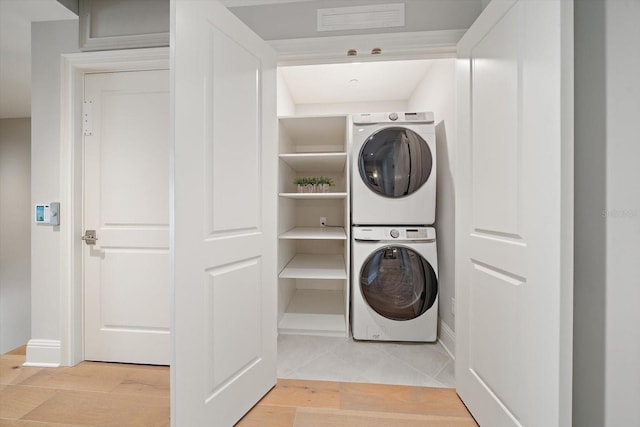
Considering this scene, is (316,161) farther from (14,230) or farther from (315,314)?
(14,230)

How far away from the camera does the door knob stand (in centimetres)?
179

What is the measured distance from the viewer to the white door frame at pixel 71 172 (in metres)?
1.73

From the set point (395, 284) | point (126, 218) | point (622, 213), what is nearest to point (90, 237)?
point (126, 218)

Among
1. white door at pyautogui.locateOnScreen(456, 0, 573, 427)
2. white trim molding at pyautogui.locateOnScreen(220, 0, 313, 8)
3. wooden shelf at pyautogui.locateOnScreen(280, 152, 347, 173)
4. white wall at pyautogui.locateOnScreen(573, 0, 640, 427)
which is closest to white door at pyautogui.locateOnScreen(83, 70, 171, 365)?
white trim molding at pyautogui.locateOnScreen(220, 0, 313, 8)

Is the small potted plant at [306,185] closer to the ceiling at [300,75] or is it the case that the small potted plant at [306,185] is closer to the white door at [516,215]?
the ceiling at [300,75]

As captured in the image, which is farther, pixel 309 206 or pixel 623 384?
pixel 309 206

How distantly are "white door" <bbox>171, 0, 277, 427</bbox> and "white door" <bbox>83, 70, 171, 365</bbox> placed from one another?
0.77m

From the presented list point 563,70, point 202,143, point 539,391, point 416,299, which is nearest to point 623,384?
point 539,391

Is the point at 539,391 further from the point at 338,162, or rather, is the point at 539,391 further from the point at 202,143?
the point at 338,162

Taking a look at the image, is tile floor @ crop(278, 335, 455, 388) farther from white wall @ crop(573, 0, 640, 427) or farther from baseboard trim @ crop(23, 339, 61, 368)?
baseboard trim @ crop(23, 339, 61, 368)

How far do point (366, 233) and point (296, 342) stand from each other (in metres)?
1.02

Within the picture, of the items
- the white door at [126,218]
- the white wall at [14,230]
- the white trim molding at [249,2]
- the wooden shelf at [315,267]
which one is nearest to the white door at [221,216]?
the white trim molding at [249,2]

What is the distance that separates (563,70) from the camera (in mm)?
851

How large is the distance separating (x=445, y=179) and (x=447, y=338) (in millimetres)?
1203
